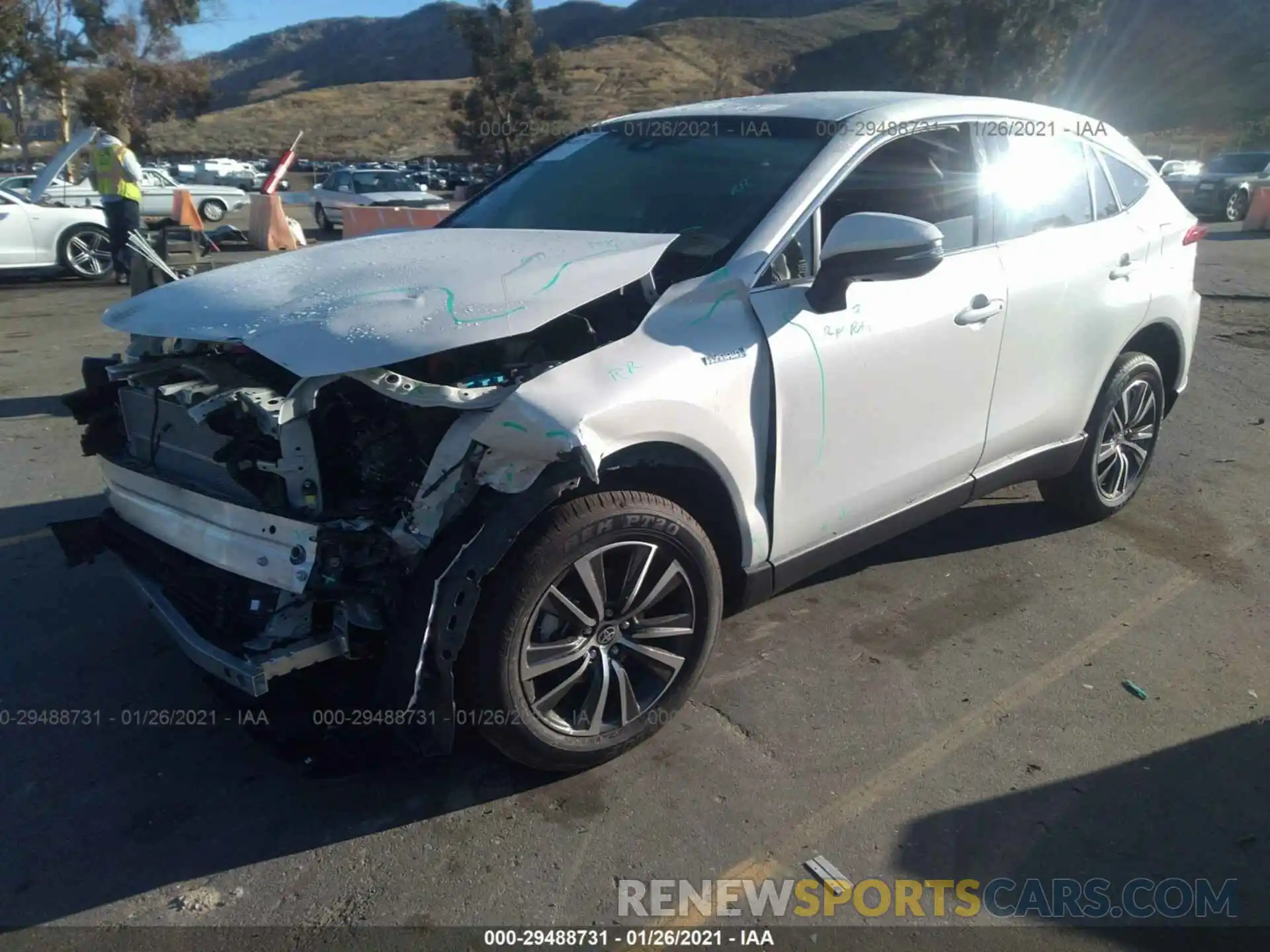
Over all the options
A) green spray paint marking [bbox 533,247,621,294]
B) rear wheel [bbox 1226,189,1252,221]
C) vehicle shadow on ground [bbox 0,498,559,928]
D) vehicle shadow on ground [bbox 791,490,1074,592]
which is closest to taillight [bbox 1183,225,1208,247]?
vehicle shadow on ground [bbox 791,490,1074,592]

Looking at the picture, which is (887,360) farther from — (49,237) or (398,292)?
(49,237)

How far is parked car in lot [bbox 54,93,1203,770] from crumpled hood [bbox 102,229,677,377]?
0.01 m

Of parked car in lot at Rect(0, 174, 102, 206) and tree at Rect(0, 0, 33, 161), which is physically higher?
tree at Rect(0, 0, 33, 161)

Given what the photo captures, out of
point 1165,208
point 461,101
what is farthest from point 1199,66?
point 1165,208

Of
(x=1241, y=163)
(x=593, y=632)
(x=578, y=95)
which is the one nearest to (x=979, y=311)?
(x=593, y=632)

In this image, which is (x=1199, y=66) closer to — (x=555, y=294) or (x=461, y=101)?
(x=461, y=101)

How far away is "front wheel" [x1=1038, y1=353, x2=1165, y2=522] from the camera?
14.6 ft

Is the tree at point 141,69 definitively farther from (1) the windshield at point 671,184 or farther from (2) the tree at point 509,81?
(1) the windshield at point 671,184

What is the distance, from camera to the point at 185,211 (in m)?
16.5

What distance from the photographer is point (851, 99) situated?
378 centimetres

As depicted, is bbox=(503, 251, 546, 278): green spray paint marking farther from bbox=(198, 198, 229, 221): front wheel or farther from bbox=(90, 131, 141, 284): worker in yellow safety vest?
bbox=(198, 198, 229, 221): front wheel

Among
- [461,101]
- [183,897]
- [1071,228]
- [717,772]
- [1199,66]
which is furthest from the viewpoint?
[1199,66]

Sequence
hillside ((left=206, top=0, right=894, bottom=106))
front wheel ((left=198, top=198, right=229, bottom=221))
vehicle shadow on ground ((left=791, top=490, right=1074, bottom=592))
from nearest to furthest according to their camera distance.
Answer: vehicle shadow on ground ((left=791, top=490, right=1074, bottom=592))
front wheel ((left=198, top=198, right=229, bottom=221))
hillside ((left=206, top=0, right=894, bottom=106))

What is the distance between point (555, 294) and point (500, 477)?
0.58 meters
